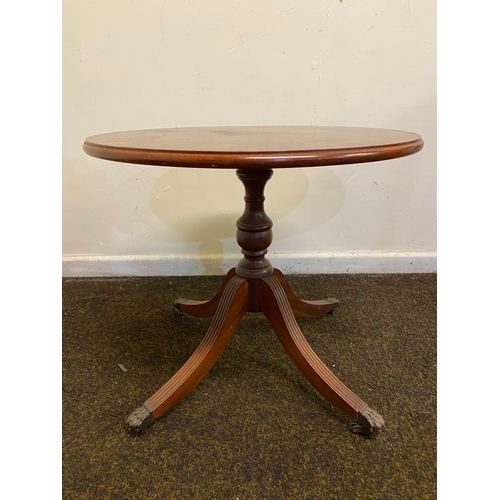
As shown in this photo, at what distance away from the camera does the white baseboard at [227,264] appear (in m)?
1.61

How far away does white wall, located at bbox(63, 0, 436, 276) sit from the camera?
1330mm

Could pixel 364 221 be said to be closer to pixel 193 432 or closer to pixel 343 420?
pixel 343 420

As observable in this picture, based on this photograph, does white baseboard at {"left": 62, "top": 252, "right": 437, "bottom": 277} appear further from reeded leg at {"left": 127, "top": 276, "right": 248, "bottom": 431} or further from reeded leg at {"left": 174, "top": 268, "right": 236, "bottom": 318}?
reeded leg at {"left": 127, "top": 276, "right": 248, "bottom": 431}

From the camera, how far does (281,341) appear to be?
3.36 feet

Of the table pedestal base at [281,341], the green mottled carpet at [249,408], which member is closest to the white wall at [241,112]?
the green mottled carpet at [249,408]

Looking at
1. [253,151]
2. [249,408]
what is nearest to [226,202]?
[249,408]

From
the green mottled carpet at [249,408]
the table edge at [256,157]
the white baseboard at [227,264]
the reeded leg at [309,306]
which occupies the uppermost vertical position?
the table edge at [256,157]

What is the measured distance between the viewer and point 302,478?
0.77 metres

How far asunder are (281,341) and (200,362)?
213 mm

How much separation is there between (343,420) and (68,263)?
48.3 inches

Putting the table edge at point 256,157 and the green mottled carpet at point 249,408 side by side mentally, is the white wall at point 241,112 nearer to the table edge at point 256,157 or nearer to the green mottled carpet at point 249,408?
the green mottled carpet at point 249,408

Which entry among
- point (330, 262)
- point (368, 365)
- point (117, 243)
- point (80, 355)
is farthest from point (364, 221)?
point (80, 355)

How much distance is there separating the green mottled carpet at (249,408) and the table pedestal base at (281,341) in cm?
4

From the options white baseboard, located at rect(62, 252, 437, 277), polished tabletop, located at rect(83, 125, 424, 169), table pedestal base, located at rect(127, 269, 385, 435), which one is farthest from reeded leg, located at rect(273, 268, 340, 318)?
polished tabletop, located at rect(83, 125, 424, 169)
